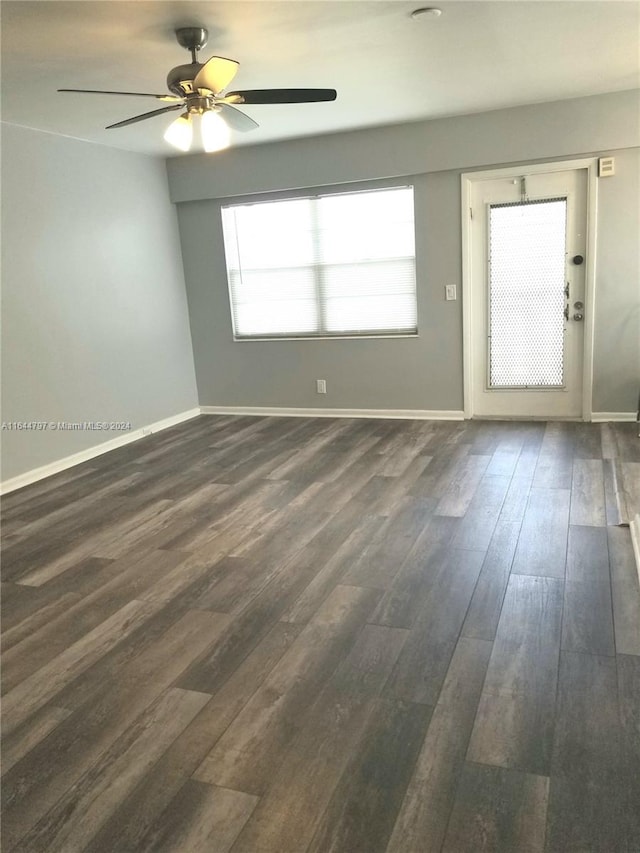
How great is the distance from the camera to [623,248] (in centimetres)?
490

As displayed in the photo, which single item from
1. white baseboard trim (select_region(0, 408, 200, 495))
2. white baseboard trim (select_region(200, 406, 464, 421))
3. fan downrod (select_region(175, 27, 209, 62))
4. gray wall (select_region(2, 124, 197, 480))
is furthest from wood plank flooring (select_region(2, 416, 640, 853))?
fan downrod (select_region(175, 27, 209, 62))

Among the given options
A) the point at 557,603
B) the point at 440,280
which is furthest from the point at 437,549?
the point at 440,280

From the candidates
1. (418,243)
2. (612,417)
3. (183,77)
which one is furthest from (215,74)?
(612,417)

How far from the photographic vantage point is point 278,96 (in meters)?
2.94

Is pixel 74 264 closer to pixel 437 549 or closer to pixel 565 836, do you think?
pixel 437 549

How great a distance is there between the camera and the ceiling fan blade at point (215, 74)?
268 centimetres

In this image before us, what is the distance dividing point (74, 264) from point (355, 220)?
2.45 m

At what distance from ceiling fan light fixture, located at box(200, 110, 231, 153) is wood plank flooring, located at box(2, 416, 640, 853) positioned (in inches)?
81.8

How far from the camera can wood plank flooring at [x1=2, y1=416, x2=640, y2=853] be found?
5.33 ft

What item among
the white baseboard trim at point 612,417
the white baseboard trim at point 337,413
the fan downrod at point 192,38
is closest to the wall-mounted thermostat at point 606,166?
the white baseboard trim at point 612,417

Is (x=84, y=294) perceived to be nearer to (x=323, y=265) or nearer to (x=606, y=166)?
(x=323, y=265)

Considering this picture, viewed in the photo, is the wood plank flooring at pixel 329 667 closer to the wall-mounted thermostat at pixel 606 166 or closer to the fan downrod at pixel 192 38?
the wall-mounted thermostat at pixel 606 166

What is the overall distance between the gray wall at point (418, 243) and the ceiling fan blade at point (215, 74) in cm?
275

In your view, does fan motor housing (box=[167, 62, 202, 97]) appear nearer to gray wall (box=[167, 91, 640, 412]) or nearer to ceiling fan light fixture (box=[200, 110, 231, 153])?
ceiling fan light fixture (box=[200, 110, 231, 153])
